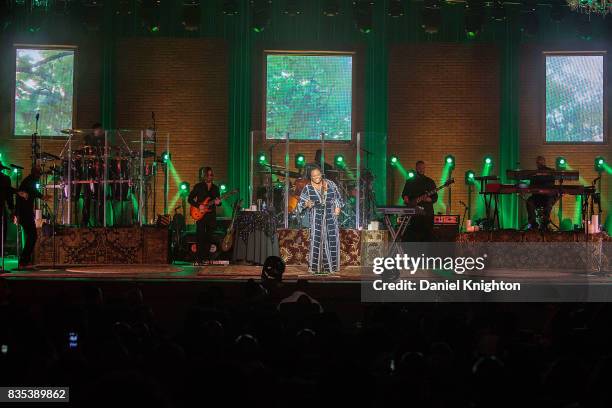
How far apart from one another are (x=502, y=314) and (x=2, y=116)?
14.9 meters

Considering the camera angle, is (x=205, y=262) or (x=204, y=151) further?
(x=204, y=151)

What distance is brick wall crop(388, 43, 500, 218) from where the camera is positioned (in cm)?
1914

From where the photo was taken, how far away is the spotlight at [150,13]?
58.6 feet

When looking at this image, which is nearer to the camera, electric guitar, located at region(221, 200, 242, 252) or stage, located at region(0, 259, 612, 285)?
A: stage, located at region(0, 259, 612, 285)

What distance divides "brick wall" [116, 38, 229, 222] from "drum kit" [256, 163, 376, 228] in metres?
3.47

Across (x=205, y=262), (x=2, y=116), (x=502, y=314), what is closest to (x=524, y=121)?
(x=205, y=262)

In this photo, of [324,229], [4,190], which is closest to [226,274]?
[324,229]

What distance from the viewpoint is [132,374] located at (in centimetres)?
293

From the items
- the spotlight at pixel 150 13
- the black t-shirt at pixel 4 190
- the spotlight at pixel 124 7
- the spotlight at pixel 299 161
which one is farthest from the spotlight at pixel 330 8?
the black t-shirt at pixel 4 190

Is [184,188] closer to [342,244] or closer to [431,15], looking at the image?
[342,244]

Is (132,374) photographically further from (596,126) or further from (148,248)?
(596,126)

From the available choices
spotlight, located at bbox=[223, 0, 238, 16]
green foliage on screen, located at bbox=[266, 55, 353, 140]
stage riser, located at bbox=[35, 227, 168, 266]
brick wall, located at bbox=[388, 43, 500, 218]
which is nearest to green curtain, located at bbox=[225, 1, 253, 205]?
green foliage on screen, located at bbox=[266, 55, 353, 140]

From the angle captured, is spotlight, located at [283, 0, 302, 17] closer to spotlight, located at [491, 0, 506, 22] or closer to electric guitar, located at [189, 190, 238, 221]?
spotlight, located at [491, 0, 506, 22]

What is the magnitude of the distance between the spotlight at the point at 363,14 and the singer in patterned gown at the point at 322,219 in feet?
18.3
